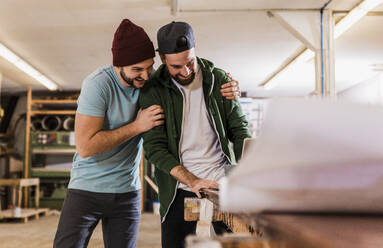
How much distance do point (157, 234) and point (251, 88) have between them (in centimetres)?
473

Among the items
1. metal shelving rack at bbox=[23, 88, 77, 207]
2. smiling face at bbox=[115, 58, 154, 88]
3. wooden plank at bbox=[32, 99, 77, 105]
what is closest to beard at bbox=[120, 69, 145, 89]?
smiling face at bbox=[115, 58, 154, 88]

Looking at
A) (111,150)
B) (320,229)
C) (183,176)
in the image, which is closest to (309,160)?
(320,229)

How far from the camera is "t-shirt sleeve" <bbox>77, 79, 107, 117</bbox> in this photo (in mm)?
1669

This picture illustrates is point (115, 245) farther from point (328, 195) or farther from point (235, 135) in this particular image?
point (328, 195)

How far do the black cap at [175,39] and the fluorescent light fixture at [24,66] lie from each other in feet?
15.6

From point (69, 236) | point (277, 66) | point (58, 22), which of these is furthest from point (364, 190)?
point (277, 66)

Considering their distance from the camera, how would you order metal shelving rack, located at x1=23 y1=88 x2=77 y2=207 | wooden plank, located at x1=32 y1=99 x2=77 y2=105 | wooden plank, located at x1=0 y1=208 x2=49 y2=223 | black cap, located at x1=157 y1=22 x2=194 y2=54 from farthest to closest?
wooden plank, located at x1=32 y1=99 x2=77 y2=105
metal shelving rack, located at x1=23 y1=88 x2=77 y2=207
wooden plank, located at x1=0 y1=208 x2=49 y2=223
black cap, located at x1=157 y1=22 x2=194 y2=54

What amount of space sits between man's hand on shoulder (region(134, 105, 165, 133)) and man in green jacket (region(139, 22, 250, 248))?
3 cm

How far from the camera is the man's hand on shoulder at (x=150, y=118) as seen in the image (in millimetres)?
1583

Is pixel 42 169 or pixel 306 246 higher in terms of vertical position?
pixel 306 246

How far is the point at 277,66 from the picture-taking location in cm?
697

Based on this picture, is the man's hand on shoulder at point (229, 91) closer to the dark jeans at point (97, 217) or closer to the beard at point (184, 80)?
the beard at point (184, 80)

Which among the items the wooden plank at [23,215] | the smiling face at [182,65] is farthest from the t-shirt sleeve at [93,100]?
the wooden plank at [23,215]

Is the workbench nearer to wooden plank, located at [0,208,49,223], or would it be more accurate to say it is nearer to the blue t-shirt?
the blue t-shirt
